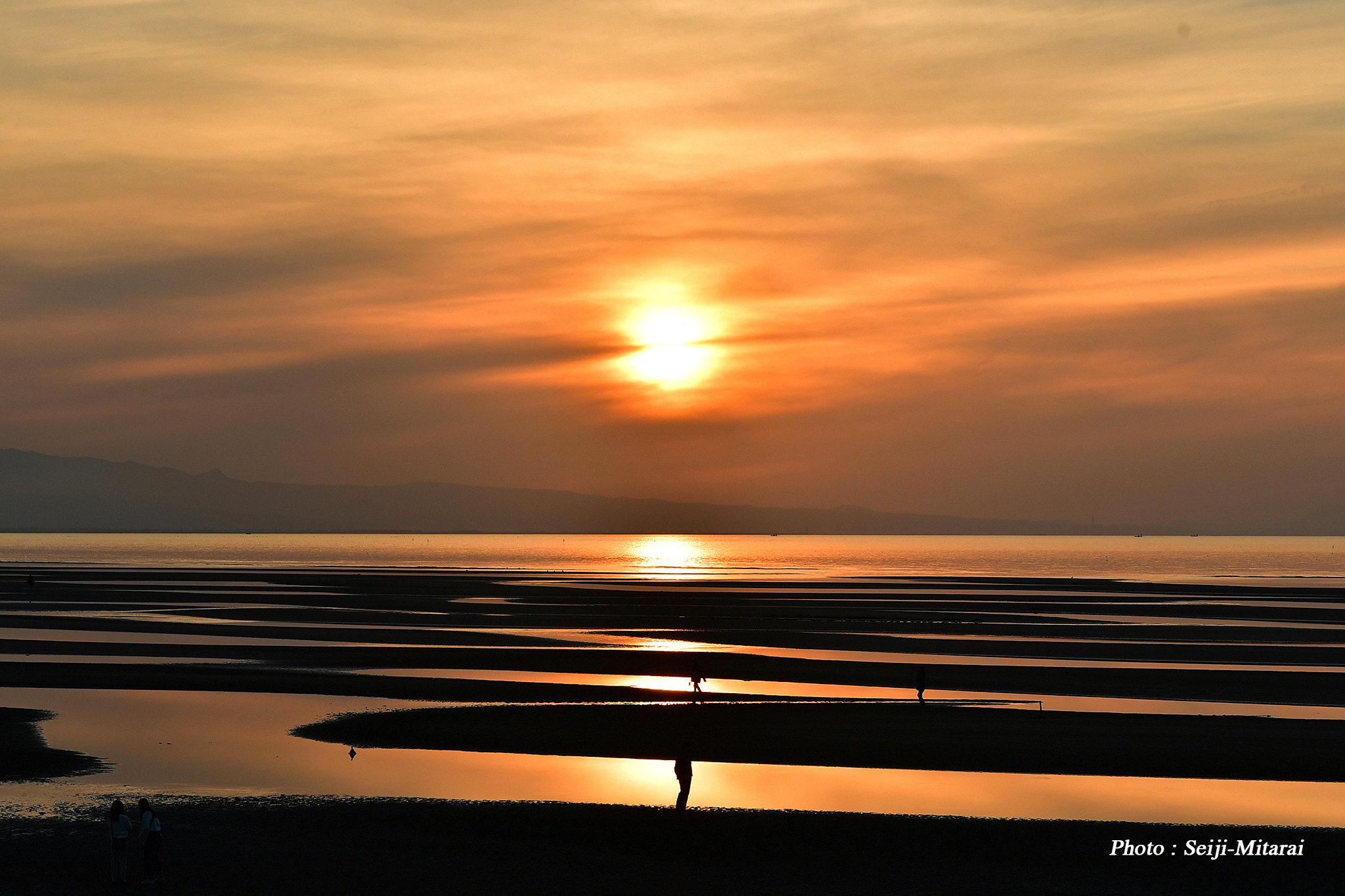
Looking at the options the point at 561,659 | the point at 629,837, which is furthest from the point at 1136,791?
the point at 561,659

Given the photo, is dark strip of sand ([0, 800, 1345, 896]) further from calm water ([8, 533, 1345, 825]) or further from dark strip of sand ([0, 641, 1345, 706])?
dark strip of sand ([0, 641, 1345, 706])

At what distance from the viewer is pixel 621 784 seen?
25953mm

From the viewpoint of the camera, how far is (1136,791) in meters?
25.5

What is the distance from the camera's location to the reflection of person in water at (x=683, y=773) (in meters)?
24.4

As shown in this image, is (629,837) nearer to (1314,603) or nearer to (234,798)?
(234,798)

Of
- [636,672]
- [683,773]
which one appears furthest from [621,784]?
[636,672]

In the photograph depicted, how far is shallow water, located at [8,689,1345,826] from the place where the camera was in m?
24.0

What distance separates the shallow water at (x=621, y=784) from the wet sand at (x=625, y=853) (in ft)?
3.07

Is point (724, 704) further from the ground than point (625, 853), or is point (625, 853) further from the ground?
point (724, 704)

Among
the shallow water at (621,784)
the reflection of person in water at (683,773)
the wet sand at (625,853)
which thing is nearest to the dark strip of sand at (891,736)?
the reflection of person in water at (683,773)

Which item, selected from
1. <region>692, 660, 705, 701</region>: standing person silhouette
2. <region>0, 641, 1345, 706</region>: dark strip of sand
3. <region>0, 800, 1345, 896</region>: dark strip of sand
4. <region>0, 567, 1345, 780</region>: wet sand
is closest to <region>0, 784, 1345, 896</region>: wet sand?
<region>0, 800, 1345, 896</region>: dark strip of sand

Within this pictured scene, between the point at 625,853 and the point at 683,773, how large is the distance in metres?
6.33

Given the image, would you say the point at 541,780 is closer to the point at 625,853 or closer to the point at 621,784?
the point at 621,784

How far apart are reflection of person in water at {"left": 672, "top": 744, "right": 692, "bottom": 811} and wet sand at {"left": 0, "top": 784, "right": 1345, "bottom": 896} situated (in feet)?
3.12
